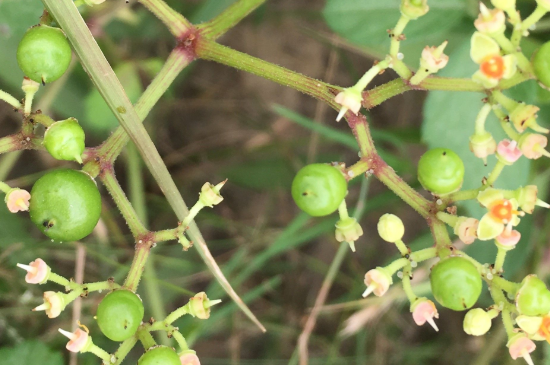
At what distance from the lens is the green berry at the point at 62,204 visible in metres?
1.52

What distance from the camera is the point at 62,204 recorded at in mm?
1521

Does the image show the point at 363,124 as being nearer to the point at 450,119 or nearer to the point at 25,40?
the point at 450,119

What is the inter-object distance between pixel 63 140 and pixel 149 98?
409mm

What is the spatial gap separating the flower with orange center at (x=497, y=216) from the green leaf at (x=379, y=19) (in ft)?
3.66

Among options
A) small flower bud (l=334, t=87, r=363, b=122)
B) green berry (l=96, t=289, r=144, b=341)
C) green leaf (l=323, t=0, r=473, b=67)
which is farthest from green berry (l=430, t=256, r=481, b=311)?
green leaf (l=323, t=0, r=473, b=67)

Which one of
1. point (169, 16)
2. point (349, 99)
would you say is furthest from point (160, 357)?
point (169, 16)

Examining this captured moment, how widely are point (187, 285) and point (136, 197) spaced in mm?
765

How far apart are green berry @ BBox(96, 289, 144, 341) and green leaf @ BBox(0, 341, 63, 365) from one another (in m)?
0.95

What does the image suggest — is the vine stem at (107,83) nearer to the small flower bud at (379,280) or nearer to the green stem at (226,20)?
the green stem at (226,20)

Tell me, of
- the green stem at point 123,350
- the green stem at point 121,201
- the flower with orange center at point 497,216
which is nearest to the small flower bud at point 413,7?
the flower with orange center at point 497,216

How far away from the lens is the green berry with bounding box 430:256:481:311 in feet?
4.94

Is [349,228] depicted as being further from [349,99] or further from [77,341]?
[77,341]

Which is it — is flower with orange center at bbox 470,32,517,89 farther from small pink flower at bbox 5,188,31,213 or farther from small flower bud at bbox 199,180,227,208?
small pink flower at bbox 5,188,31,213

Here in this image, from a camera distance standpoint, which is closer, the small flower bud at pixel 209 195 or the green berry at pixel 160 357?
the green berry at pixel 160 357
